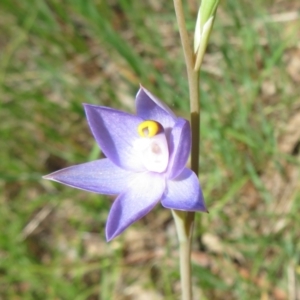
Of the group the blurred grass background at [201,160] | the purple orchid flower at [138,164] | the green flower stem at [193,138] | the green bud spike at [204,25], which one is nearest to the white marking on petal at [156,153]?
the purple orchid flower at [138,164]

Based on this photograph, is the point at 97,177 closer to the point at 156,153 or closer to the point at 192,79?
the point at 156,153

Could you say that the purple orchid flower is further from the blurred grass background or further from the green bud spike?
the blurred grass background

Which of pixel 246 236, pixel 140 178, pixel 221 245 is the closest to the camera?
pixel 140 178

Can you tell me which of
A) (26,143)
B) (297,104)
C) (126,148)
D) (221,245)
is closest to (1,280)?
(26,143)

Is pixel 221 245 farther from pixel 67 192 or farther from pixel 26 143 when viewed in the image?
pixel 26 143

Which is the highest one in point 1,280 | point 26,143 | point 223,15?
point 223,15

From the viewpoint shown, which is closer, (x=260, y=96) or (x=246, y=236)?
(x=246, y=236)

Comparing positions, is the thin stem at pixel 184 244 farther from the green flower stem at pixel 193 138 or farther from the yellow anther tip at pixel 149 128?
the yellow anther tip at pixel 149 128

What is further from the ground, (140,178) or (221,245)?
(140,178)
